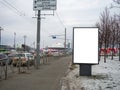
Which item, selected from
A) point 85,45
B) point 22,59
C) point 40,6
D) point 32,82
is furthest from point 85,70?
point 40,6

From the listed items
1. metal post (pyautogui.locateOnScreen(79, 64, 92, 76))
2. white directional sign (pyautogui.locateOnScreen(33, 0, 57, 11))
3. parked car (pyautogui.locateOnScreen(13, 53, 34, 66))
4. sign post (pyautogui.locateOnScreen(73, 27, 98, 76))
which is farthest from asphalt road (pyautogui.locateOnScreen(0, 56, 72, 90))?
white directional sign (pyautogui.locateOnScreen(33, 0, 57, 11))

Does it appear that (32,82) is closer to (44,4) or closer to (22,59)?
(22,59)

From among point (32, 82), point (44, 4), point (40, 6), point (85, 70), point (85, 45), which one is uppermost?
point (44, 4)

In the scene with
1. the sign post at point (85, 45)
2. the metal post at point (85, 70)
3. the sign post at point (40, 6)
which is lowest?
the metal post at point (85, 70)

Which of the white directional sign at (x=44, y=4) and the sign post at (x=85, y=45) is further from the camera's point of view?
the white directional sign at (x=44, y=4)

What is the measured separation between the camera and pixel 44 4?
3244cm

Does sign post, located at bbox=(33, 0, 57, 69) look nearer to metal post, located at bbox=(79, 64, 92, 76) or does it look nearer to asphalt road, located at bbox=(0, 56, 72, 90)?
asphalt road, located at bbox=(0, 56, 72, 90)

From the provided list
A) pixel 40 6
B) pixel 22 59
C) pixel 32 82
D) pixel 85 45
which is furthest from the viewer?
pixel 40 6

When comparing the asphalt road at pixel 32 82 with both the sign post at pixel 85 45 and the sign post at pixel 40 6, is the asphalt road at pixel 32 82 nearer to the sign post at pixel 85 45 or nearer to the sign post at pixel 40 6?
the sign post at pixel 85 45

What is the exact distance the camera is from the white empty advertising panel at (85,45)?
18.3 m

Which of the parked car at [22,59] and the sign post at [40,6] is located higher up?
the sign post at [40,6]

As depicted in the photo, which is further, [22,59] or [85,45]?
[22,59]

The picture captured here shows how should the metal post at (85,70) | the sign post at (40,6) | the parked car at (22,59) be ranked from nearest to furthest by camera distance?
the metal post at (85,70) < the parked car at (22,59) < the sign post at (40,6)

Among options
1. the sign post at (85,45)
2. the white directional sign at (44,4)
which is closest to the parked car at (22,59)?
the white directional sign at (44,4)
